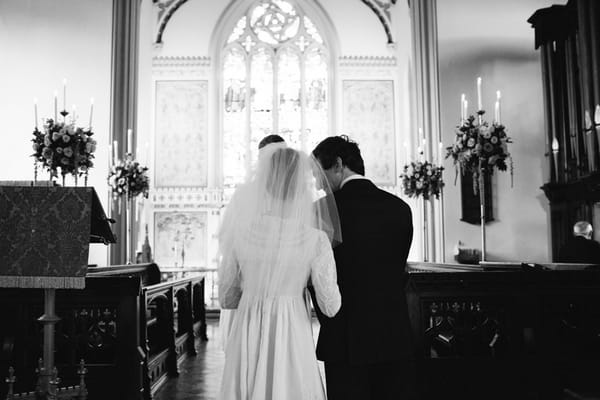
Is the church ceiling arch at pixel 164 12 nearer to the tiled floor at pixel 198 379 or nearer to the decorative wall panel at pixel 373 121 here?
the decorative wall panel at pixel 373 121

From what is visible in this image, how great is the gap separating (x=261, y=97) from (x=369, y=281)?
1309 cm

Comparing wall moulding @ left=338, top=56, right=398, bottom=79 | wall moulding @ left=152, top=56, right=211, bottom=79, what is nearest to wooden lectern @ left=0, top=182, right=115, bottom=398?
wall moulding @ left=152, top=56, right=211, bottom=79

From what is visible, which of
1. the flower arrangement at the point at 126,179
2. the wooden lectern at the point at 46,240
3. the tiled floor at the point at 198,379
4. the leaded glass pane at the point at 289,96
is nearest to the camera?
the wooden lectern at the point at 46,240

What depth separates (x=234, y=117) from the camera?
49.2 feet

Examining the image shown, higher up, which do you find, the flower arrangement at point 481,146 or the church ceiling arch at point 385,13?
the church ceiling arch at point 385,13

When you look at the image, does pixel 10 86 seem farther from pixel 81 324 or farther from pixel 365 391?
pixel 365 391

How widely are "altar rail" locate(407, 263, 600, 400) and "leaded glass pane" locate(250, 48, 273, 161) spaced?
10.9 m

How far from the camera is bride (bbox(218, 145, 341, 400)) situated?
99.4 inches

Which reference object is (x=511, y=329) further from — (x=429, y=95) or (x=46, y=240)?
(x=429, y=95)

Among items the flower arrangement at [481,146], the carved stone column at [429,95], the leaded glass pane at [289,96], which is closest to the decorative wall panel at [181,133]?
the leaded glass pane at [289,96]

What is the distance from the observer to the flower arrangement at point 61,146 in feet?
21.5

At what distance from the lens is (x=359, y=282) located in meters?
2.51

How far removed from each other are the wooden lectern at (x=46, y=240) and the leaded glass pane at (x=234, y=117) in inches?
459

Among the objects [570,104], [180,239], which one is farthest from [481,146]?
[180,239]
